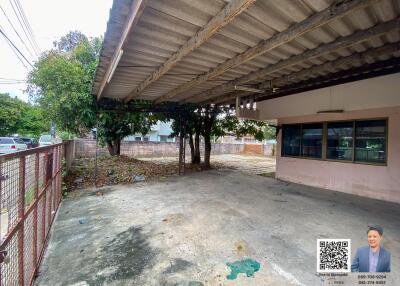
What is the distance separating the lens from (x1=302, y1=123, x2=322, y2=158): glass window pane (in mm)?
6637

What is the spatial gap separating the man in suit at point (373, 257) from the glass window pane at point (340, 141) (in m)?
4.82

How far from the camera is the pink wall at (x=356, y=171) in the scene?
16.5 feet

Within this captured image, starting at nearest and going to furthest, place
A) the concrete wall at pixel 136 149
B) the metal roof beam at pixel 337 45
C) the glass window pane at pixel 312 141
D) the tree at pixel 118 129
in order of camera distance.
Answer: the metal roof beam at pixel 337 45 → the glass window pane at pixel 312 141 → the tree at pixel 118 129 → the concrete wall at pixel 136 149

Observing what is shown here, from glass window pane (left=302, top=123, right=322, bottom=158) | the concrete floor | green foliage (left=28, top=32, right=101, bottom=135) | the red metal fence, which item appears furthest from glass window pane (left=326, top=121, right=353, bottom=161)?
green foliage (left=28, top=32, right=101, bottom=135)

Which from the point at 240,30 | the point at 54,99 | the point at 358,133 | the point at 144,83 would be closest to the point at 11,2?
the point at 54,99

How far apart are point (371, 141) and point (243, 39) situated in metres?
4.64

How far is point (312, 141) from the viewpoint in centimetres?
684

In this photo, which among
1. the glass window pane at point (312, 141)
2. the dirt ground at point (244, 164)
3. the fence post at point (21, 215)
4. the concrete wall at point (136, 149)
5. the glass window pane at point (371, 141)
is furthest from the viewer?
the concrete wall at point (136, 149)

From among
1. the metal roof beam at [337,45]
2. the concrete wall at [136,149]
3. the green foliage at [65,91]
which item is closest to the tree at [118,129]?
the concrete wall at [136,149]

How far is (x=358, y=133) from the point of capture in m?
5.70

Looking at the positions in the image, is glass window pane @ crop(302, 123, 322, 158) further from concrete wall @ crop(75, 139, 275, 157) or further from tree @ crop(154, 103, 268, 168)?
concrete wall @ crop(75, 139, 275, 157)

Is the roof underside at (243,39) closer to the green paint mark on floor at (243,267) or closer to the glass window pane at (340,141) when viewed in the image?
the glass window pane at (340,141)

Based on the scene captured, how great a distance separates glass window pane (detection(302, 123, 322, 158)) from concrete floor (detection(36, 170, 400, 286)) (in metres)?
1.52

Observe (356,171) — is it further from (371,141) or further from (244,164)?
(244,164)
